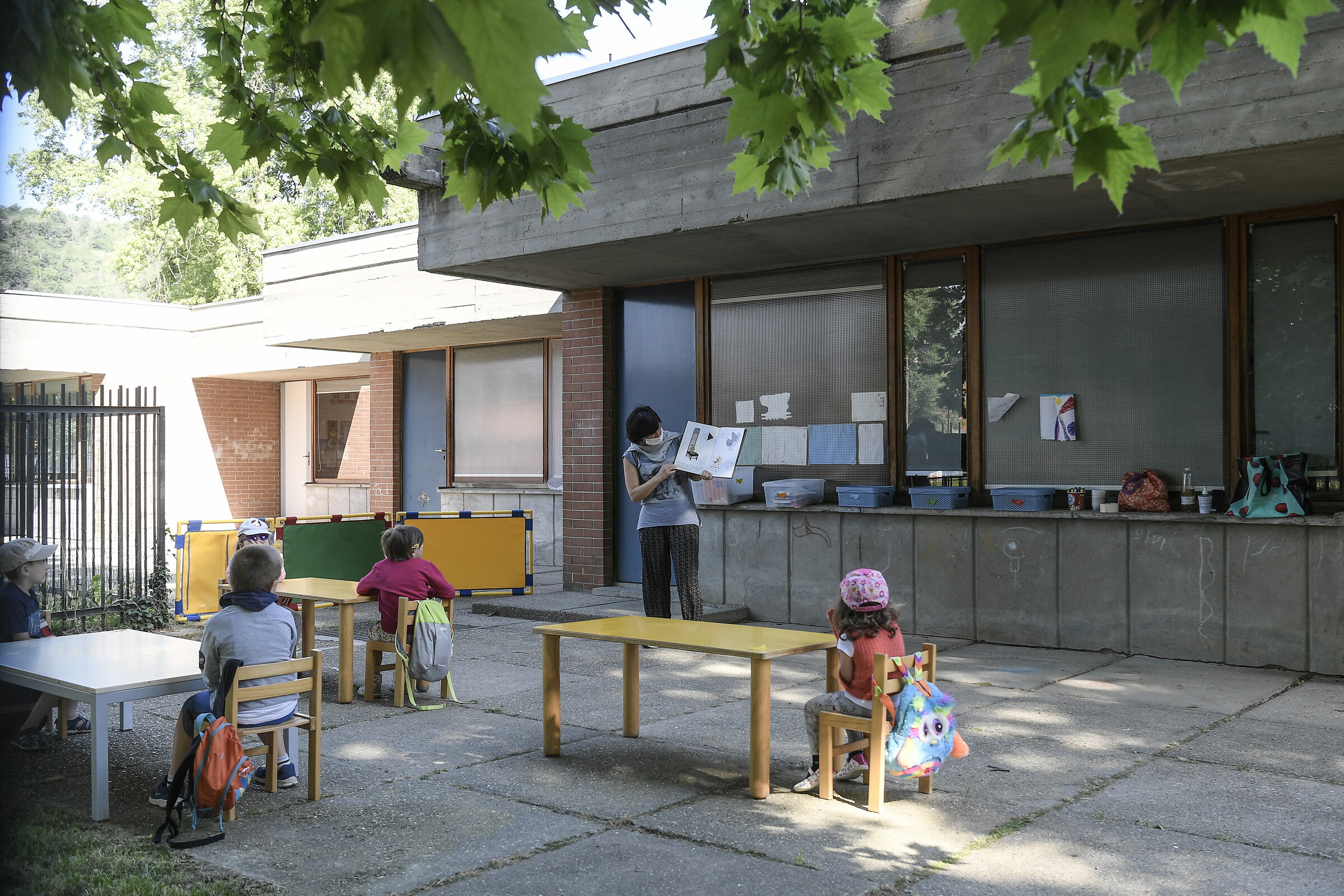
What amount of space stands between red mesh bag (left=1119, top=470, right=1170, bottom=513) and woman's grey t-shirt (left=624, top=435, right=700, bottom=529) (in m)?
3.43

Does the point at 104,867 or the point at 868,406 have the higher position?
the point at 868,406

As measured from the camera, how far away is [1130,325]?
893cm

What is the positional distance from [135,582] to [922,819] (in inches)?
360

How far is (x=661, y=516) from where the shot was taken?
860cm

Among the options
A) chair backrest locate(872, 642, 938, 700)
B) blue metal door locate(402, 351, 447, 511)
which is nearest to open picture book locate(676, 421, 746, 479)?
chair backrest locate(872, 642, 938, 700)

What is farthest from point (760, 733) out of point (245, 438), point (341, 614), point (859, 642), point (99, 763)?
point (245, 438)

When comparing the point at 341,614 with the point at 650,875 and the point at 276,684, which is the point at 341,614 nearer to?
the point at 276,684

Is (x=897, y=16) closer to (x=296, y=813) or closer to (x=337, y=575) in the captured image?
(x=296, y=813)

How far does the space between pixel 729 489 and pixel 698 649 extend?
5728 mm

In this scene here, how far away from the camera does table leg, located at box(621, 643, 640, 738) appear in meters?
6.18

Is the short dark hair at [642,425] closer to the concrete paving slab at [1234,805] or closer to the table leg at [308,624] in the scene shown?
the table leg at [308,624]

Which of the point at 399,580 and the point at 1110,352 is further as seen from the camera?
the point at 1110,352

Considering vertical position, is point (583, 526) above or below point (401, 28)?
below

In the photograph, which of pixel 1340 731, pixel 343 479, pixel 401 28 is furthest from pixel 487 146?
pixel 343 479
